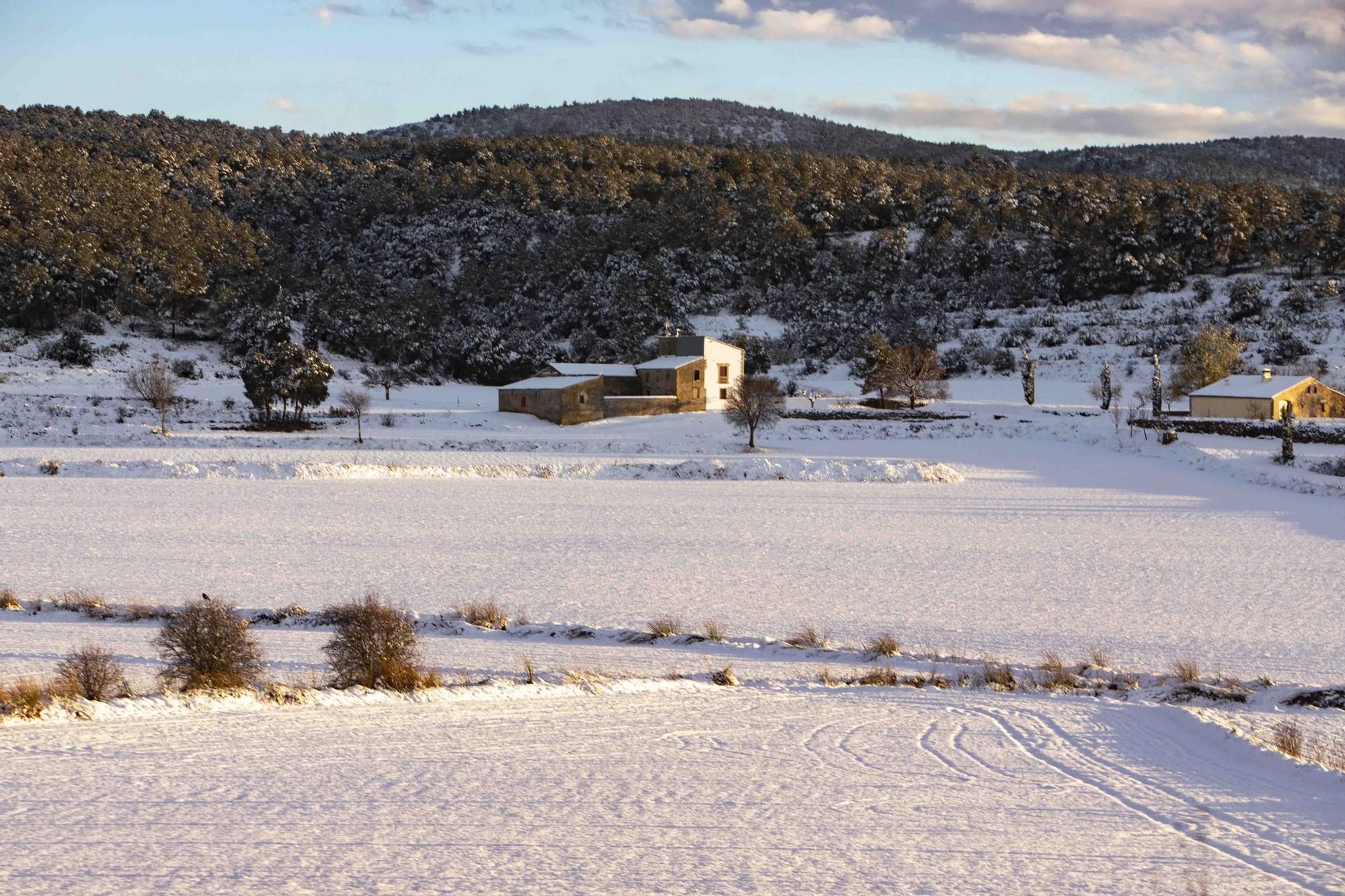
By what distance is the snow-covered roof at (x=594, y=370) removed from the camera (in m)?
65.1

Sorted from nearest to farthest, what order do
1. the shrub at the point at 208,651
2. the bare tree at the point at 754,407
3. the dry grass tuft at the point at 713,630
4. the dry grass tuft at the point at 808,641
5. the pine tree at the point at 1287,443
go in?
the shrub at the point at 208,651 < the dry grass tuft at the point at 808,641 < the dry grass tuft at the point at 713,630 < the pine tree at the point at 1287,443 < the bare tree at the point at 754,407

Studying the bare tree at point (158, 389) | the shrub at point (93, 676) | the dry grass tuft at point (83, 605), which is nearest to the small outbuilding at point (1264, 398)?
the bare tree at point (158, 389)

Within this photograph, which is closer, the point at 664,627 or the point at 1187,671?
the point at 1187,671

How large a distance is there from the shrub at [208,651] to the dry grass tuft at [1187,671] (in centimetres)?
1236

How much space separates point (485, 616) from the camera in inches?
711

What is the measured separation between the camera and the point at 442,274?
115 m

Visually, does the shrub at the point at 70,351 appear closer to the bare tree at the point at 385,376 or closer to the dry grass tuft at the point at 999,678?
the bare tree at the point at 385,376

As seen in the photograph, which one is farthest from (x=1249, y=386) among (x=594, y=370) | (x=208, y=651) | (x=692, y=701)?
(x=208, y=651)

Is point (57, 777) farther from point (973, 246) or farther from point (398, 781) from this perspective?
point (973, 246)

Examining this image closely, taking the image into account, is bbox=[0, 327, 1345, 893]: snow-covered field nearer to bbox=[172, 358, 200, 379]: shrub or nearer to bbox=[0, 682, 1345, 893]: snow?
bbox=[0, 682, 1345, 893]: snow

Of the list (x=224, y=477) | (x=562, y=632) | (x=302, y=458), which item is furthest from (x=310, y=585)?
(x=302, y=458)

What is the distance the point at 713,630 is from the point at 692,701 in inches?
170

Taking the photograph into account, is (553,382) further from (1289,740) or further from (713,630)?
(1289,740)

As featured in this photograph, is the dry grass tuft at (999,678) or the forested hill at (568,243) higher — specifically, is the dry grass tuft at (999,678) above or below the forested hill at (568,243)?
below
